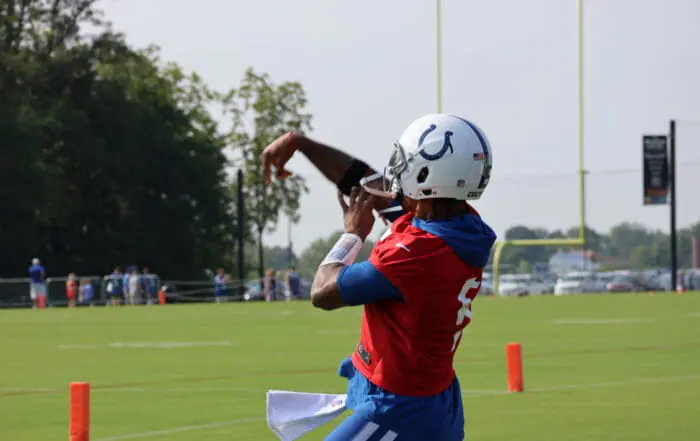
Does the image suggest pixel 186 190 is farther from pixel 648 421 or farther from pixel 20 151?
pixel 648 421

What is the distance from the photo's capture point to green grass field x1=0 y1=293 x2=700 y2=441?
14914 mm

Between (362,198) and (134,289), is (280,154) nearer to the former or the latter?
(362,198)

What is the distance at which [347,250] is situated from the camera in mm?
6191

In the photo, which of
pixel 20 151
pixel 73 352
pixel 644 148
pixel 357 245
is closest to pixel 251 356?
pixel 73 352

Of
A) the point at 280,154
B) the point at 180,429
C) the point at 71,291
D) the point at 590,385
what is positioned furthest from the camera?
the point at 71,291

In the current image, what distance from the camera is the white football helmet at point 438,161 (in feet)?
19.9

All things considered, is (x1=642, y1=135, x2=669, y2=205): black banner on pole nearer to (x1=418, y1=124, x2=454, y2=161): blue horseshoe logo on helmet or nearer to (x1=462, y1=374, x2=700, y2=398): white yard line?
(x1=462, y1=374, x2=700, y2=398): white yard line

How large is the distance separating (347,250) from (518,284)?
69.7 meters

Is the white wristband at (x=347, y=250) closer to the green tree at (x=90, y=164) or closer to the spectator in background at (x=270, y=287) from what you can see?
the spectator in background at (x=270, y=287)

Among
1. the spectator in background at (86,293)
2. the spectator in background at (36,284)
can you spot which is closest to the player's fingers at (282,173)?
the spectator in background at (36,284)

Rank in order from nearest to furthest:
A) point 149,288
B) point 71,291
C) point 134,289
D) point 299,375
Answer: point 299,375
point 71,291
point 134,289
point 149,288

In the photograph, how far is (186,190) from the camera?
90562mm

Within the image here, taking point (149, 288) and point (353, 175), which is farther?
point (149, 288)

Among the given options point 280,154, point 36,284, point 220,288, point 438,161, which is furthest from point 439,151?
point 220,288
